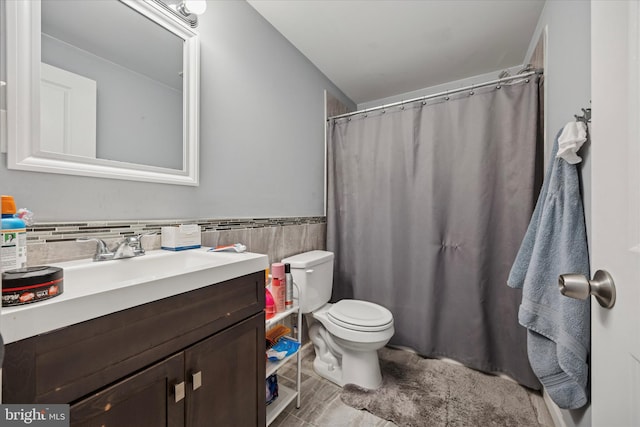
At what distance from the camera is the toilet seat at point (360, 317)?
1527 mm

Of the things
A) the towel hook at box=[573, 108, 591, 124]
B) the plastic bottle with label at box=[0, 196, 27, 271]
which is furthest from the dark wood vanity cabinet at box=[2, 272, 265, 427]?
the towel hook at box=[573, 108, 591, 124]

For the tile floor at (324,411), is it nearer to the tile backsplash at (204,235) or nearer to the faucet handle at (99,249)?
the tile backsplash at (204,235)

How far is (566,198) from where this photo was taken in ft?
3.52

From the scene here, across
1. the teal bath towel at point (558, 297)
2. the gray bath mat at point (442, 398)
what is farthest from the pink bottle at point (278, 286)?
the teal bath towel at point (558, 297)

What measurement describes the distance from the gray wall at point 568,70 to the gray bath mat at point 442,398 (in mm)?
275

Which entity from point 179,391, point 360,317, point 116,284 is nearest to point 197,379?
point 179,391

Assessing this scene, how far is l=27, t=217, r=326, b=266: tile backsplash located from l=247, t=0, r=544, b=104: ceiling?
1245mm

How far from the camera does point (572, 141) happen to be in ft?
3.30

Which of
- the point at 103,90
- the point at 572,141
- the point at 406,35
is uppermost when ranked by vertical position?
the point at 406,35

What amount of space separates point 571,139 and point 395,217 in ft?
3.74

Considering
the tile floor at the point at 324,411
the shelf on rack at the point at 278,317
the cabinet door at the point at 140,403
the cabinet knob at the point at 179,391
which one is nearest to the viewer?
the cabinet door at the point at 140,403

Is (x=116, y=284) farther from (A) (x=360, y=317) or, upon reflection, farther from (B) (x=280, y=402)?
(A) (x=360, y=317)

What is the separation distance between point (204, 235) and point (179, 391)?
2.27ft

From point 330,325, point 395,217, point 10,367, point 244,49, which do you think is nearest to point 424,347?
point 330,325
